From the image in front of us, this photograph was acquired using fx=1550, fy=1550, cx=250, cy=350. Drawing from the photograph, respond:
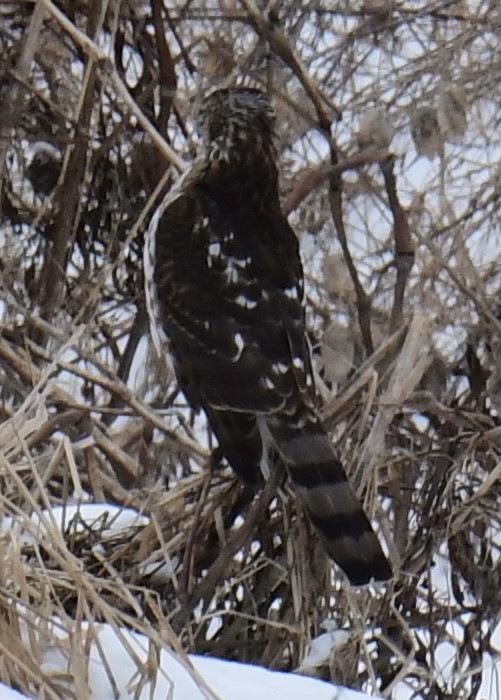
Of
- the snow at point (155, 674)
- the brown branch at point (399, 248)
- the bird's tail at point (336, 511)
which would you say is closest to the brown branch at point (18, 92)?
the brown branch at point (399, 248)

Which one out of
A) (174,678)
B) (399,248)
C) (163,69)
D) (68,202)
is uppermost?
(163,69)

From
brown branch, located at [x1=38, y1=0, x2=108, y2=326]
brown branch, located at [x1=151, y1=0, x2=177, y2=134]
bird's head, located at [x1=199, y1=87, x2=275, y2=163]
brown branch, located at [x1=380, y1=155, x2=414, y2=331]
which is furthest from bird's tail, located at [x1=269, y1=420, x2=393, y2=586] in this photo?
brown branch, located at [x1=151, y1=0, x2=177, y2=134]

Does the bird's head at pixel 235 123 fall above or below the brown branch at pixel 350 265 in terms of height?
above

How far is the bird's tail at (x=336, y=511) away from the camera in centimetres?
262

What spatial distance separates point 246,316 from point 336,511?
66 centimetres

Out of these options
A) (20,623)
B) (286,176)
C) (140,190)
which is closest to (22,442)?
(20,623)

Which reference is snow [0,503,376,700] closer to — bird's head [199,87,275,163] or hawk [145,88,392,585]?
hawk [145,88,392,585]

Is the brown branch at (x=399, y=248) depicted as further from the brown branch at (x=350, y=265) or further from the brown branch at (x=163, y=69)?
the brown branch at (x=163, y=69)

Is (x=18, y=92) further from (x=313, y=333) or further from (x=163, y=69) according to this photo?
(x=313, y=333)

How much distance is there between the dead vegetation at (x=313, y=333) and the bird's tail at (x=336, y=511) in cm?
6

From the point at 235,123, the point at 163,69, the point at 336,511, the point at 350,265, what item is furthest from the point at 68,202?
the point at 336,511

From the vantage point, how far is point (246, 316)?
3.17 metres

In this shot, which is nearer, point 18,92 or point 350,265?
point 350,265

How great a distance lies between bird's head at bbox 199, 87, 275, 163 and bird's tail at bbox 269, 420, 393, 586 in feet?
2.97
